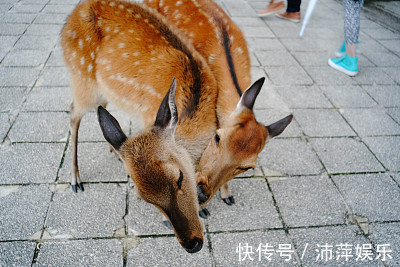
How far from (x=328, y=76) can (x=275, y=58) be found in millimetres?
937

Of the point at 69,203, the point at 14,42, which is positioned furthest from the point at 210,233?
the point at 14,42

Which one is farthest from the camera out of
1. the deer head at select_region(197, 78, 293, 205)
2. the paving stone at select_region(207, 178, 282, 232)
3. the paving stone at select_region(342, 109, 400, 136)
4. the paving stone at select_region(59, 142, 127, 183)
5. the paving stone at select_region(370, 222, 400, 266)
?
the paving stone at select_region(342, 109, 400, 136)

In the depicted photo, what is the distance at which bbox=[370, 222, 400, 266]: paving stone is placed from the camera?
2.41 metres

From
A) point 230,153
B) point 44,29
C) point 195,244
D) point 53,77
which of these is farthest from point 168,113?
point 44,29

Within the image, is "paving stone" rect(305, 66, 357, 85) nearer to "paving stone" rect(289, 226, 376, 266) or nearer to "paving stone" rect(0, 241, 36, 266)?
"paving stone" rect(289, 226, 376, 266)

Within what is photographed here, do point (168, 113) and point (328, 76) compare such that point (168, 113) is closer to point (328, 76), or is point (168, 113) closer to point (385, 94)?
point (328, 76)

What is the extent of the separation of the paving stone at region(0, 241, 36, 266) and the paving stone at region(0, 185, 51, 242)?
0.06 meters

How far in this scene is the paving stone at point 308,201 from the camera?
2.63m

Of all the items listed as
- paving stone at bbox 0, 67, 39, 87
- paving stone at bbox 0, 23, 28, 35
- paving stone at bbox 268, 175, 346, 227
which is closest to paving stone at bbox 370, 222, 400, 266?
paving stone at bbox 268, 175, 346, 227

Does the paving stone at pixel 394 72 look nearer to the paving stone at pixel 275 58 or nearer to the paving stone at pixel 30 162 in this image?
the paving stone at pixel 275 58

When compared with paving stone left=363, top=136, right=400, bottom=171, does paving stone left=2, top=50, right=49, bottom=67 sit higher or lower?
higher

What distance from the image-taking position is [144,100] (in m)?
2.61

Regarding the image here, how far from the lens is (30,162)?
2.90m

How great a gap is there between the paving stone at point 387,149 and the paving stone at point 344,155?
0.33 feet
